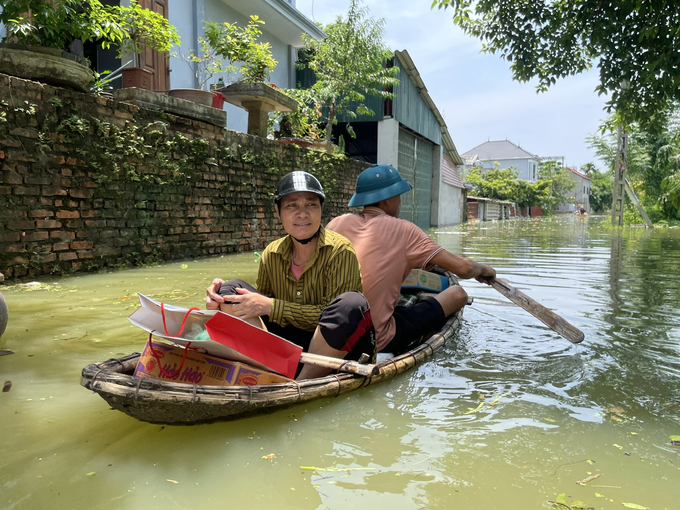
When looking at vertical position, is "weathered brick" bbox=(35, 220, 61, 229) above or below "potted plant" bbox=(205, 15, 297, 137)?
below

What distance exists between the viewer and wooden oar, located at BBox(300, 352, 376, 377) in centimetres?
253

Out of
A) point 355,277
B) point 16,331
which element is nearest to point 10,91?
point 16,331

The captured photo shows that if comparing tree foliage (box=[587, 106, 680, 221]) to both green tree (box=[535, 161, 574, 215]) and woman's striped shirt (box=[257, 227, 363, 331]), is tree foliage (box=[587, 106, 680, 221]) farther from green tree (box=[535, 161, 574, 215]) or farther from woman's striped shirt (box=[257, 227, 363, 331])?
woman's striped shirt (box=[257, 227, 363, 331])

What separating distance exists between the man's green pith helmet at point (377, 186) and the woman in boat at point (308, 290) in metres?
0.66

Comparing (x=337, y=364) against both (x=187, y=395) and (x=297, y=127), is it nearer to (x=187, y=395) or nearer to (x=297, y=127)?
(x=187, y=395)

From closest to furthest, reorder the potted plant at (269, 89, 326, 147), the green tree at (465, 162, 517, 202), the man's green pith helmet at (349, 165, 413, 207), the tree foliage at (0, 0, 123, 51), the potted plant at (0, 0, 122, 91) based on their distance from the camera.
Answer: the man's green pith helmet at (349, 165, 413, 207) < the tree foliage at (0, 0, 123, 51) < the potted plant at (0, 0, 122, 91) < the potted plant at (269, 89, 326, 147) < the green tree at (465, 162, 517, 202)

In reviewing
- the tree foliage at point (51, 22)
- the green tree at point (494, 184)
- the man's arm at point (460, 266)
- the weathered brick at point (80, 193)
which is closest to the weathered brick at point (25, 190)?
the weathered brick at point (80, 193)

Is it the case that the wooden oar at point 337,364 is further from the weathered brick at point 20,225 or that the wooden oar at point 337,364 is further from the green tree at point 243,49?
the green tree at point 243,49

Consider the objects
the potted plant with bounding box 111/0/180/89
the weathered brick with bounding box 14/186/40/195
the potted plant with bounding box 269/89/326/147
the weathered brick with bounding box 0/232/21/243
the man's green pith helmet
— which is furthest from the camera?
the potted plant with bounding box 269/89/326/147

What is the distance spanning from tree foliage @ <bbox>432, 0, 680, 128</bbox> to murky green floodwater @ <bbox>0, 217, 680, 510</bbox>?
3536 millimetres

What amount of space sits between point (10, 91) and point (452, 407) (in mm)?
5403

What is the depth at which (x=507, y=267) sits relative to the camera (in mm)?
8188

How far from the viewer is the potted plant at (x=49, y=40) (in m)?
5.13

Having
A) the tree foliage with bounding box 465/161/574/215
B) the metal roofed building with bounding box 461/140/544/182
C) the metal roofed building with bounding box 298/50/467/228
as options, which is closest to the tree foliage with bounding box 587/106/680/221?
the metal roofed building with bounding box 298/50/467/228
